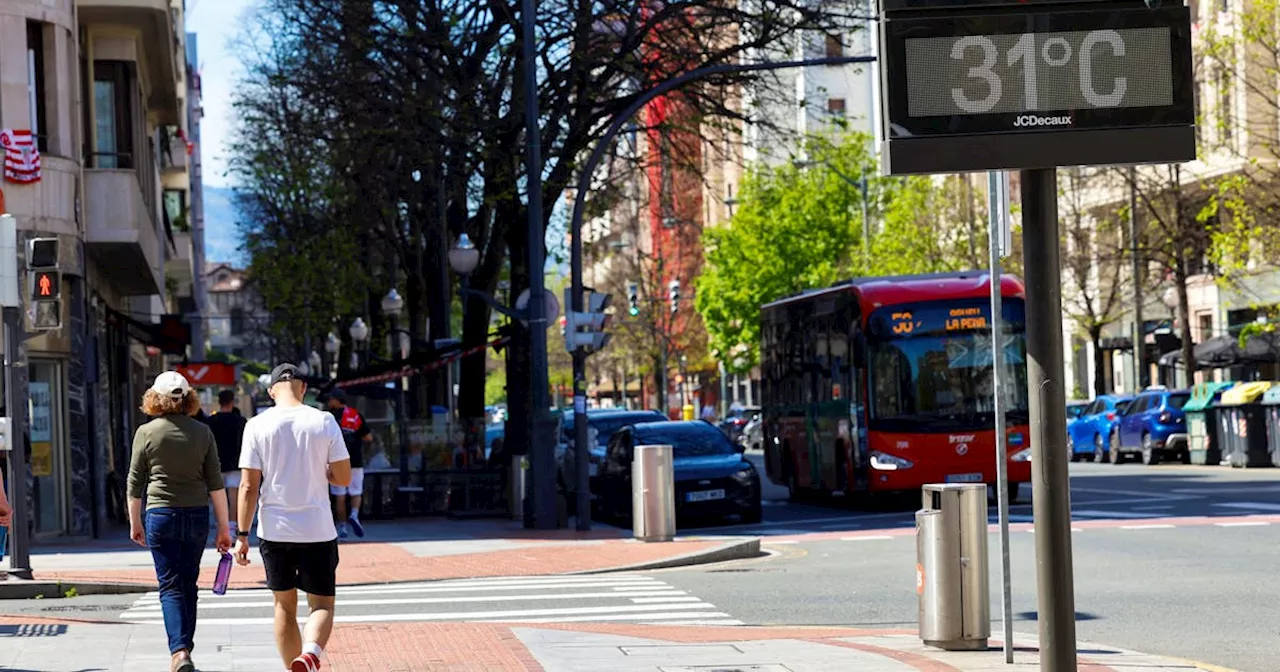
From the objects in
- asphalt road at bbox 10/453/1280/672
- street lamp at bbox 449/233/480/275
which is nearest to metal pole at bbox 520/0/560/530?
street lamp at bbox 449/233/480/275

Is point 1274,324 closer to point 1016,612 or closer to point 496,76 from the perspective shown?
point 496,76

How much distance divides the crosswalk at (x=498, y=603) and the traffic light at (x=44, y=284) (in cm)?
275

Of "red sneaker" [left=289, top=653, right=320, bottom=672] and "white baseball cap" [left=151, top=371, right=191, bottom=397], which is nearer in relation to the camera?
"red sneaker" [left=289, top=653, right=320, bottom=672]

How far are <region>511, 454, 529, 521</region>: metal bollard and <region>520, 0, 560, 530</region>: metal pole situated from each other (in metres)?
1.90

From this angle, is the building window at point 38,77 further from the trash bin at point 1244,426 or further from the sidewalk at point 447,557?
the trash bin at point 1244,426

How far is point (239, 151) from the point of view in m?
57.7

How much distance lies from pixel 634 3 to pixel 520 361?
5774 mm

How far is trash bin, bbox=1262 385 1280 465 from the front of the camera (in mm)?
39625

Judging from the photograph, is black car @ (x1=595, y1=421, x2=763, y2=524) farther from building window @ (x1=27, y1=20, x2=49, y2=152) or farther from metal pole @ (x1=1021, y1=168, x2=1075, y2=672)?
metal pole @ (x1=1021, y1=168, x2=1075, y2=672)

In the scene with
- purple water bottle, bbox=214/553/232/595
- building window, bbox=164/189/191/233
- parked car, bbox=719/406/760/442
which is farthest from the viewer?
parked car, bbox=719/406/760/442

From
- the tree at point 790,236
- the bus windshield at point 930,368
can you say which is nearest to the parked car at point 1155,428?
the bus windshield at point 930,368

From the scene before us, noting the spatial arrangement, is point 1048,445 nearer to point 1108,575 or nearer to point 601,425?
point 1108,575

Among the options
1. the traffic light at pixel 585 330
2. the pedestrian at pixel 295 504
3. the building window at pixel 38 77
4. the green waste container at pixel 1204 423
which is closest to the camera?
the pedestrian at pixel 295 504

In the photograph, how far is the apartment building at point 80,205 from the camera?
26562 mm
